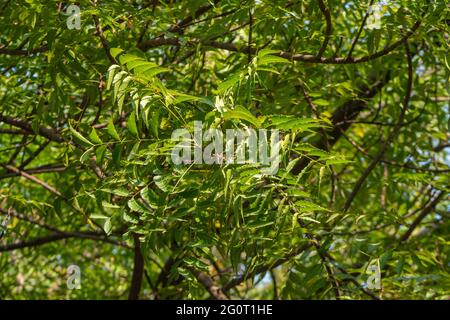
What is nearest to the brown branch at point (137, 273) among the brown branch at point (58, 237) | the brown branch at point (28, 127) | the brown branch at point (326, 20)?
the brown branch at point (58, 237)

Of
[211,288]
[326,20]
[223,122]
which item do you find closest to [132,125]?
[223,122]

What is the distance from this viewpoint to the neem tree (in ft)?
8.02

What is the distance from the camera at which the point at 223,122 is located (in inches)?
90.1

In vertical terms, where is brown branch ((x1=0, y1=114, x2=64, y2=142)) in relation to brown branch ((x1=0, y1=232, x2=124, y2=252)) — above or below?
above

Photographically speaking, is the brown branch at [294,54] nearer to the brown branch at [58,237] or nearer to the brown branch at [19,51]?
the brown branch at [19,51]

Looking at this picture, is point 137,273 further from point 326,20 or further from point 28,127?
point 326,20

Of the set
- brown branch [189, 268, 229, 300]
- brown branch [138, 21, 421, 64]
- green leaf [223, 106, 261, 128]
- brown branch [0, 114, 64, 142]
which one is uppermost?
brown branch [138, 21, 421, 64]

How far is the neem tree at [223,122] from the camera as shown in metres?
2.45

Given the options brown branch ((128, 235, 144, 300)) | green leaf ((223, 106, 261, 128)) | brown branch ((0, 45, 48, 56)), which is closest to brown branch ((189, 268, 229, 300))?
brown branch ((128, 235, 144, 300))

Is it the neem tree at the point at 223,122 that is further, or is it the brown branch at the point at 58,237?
the brown branch at the point at 58,237

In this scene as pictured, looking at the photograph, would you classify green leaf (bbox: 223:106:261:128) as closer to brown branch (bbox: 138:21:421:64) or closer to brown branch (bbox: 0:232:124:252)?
brown branch (bbox: 138:21:421:64)

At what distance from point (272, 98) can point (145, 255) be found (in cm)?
119
